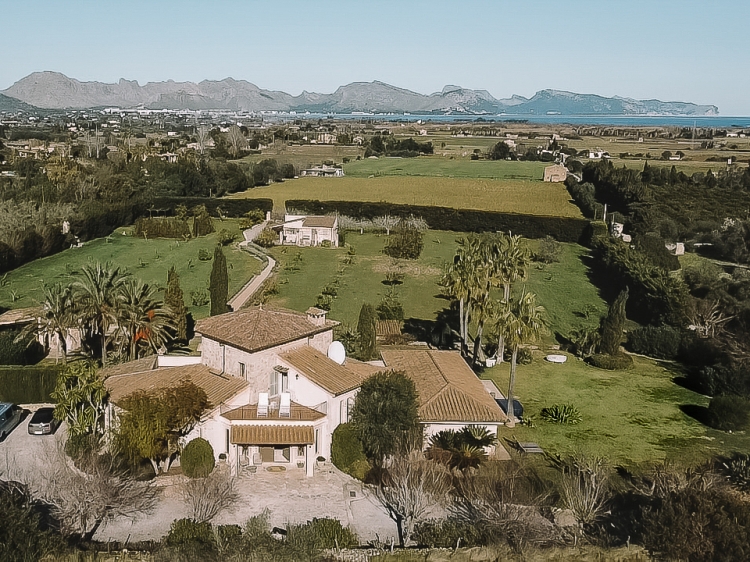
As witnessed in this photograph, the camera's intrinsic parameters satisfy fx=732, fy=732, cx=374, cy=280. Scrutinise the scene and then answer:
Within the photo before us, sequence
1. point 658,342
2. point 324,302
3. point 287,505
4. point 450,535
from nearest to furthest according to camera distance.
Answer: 1. point 450,535
2. point 287,505
3. point 658,342
4. point 324,302

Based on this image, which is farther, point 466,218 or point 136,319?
point 466,218

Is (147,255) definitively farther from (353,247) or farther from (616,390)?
(616,390)

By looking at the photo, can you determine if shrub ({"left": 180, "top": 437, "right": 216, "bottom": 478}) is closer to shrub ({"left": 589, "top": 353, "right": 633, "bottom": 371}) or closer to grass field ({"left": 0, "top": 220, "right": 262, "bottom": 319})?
shrub ({"left": 589, "top": 353, "right": 633, "bottom": 371})

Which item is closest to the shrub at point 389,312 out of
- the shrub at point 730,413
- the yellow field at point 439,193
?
the shrub at point 730,413

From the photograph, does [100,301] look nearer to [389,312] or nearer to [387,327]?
[387,327]

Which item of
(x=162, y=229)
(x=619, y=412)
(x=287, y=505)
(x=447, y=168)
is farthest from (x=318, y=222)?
(x=447, y=168)

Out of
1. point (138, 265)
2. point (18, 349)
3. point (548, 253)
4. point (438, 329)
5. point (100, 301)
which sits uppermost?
point (100, 301)

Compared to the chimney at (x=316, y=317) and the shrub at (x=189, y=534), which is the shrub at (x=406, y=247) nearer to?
the chimney at (x=316, y=317)
